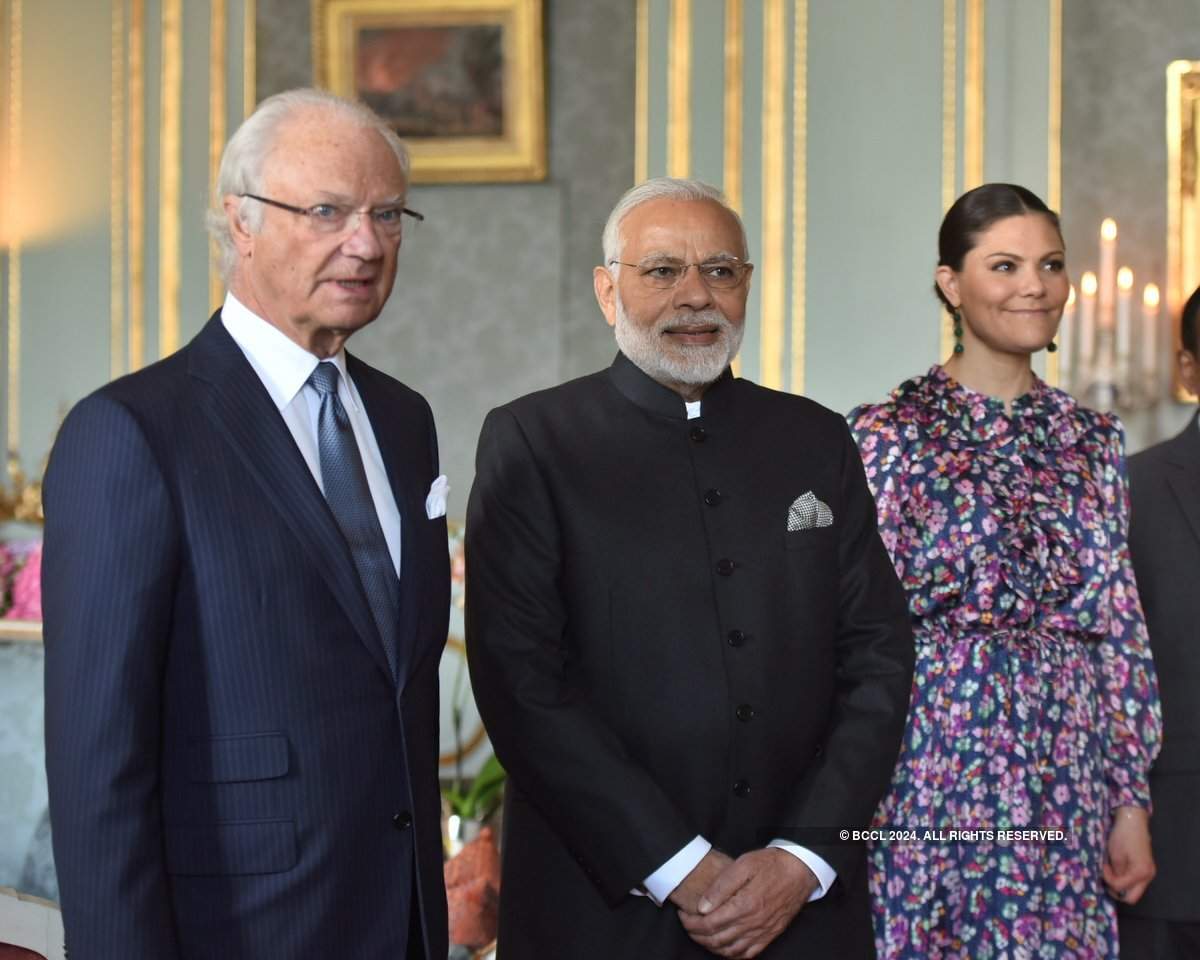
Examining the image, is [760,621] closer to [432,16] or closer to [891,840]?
[891,840]

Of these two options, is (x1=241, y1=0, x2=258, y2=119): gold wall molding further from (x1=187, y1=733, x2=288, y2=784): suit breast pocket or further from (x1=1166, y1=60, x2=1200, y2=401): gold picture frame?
(x1=187, y1=733, x2=288, y2=784): suit breast pocket

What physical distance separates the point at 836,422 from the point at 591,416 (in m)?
0.39

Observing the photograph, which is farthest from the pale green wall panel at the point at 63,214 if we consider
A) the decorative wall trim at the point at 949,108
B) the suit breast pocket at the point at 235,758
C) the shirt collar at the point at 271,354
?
the suit breast pocket at the point at 235,758

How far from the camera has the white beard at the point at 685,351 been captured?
2.19m

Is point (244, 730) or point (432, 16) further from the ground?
point (432, 16)

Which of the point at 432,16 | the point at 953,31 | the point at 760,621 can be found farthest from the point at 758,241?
the point at 760,621

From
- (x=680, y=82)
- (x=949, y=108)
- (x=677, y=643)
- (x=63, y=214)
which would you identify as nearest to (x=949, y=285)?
(x=677, y=643)

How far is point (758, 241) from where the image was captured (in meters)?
5.29

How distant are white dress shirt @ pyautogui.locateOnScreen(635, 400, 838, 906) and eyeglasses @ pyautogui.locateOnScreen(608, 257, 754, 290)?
31.2 inches

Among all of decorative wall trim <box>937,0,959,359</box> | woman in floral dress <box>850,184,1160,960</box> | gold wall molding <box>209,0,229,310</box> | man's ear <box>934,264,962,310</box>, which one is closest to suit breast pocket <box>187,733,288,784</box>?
woman in floral dress <box>850,184,1160,960</box>

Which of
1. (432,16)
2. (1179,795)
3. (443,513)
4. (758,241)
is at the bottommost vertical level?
(1179,795)

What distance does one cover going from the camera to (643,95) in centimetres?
538

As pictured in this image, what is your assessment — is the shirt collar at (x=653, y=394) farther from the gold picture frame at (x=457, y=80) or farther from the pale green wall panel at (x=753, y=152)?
the gold picture frame at (x=457, y=80)

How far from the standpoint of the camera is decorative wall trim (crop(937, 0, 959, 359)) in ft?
17.1
